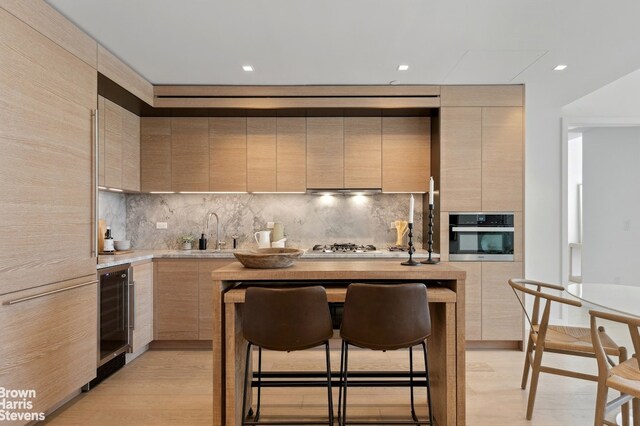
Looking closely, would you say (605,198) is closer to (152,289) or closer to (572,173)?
(572,173)

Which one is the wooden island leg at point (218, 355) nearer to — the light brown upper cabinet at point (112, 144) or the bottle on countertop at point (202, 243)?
the light brown upper cabinet at point (112, 144)

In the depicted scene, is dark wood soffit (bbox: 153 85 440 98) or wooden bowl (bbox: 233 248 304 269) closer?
wooden bowl (bbox: 233 248 304 269)

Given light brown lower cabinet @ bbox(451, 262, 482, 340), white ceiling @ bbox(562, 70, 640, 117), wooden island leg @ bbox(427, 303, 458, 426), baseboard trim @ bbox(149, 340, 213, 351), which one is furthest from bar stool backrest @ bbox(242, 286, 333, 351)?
white ceiling @ bbox(562, 70, 640, 117)

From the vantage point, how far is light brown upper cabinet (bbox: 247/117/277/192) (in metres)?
4.17

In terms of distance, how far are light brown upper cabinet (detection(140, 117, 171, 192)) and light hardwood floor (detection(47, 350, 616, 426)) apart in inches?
72.6

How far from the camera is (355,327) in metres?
2.05

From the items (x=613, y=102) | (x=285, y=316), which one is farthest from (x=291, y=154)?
(x=613, y=102)

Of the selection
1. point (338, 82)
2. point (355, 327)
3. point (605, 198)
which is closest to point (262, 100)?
point (338, 82)

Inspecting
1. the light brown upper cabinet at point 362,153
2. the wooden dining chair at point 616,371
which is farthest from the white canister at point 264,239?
the wooden dining chair at point 616,371

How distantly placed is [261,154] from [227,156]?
38 cm

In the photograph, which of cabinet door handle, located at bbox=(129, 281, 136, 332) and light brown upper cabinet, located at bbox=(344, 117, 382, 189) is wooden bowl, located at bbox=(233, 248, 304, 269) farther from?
light brown upper cabinet, located at bbox=(344, 117, 382, 189)

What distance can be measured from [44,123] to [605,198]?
7313mm

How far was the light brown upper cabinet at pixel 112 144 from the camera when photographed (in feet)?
11.4

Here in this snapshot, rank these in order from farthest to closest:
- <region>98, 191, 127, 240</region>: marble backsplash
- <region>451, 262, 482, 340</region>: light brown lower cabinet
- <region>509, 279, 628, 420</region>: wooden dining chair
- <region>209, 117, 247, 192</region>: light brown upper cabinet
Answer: <region>209, 117, 247, 192</region>: light brown upper cabinet → <region>98, 191, 127, 240</region>: marble backsplash → <region>451, 262, 482, 340</region>: light brown lower cabinet → <region>509, 279, 628, 420</region>: wooden dining chair
